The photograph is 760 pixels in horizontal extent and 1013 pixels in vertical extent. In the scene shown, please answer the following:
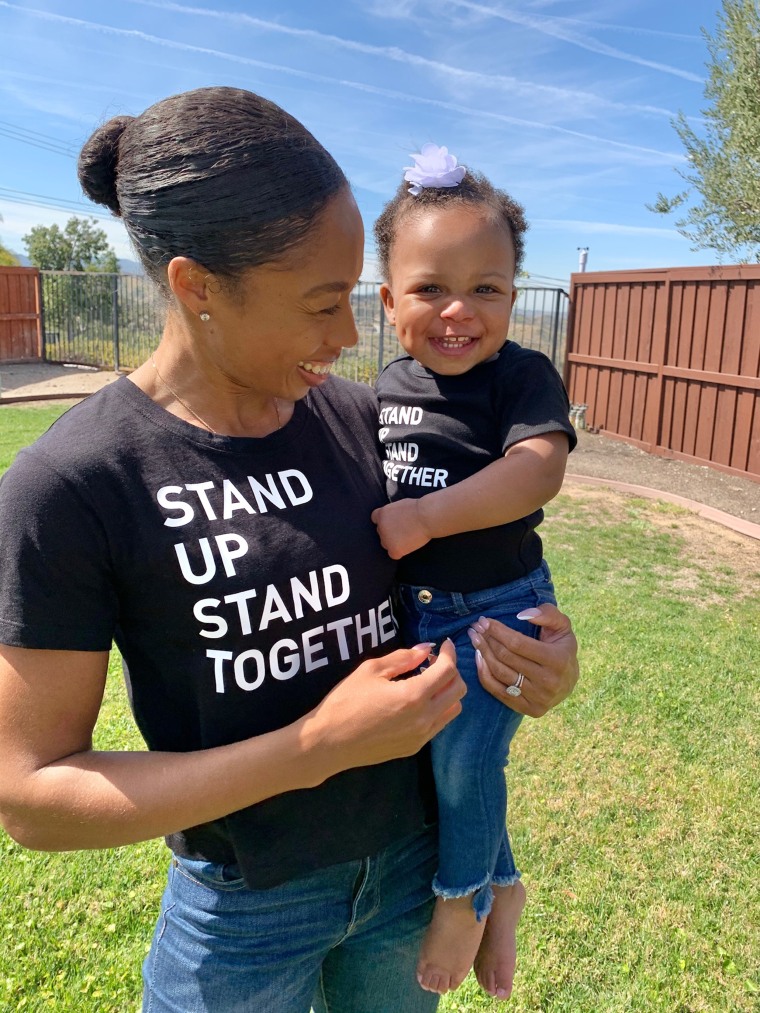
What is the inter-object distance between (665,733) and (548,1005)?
6.76 feet

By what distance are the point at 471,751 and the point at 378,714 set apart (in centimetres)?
56

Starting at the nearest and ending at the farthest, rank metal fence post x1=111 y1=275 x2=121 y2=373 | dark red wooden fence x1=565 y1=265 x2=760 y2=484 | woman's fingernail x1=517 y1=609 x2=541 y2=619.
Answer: woman's fingernail x1=517 y1=609 x2=541 y2=619, dark red wooden fence x1=565 y1=265 x2=760 y2=484, metal fence post x1=111 y1=275 x2=121 y2=373

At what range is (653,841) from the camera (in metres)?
3.59

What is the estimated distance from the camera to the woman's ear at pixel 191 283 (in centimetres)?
130

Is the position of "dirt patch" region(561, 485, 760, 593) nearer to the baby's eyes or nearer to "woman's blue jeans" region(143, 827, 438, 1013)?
the baby's eyes

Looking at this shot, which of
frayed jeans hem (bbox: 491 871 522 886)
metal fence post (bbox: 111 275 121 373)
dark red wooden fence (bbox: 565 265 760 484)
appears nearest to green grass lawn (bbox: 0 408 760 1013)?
frayed jeans hem (bbox: 491 871 522 886)

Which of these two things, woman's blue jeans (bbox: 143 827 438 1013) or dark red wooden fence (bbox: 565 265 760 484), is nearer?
woman's blue jeans (bbox: 143 827 438 1013)

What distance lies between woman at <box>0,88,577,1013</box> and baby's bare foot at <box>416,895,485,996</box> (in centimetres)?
21

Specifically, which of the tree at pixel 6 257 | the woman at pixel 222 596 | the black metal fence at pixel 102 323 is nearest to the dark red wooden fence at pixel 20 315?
the black metal fence at pixel 102 323

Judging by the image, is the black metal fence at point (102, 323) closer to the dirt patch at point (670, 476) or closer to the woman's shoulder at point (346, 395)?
the dirt patch at point (670, 476)

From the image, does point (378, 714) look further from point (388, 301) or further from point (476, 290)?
point (388, 301)

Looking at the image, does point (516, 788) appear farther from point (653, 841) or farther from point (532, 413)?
point (532, 413)

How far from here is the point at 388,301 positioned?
86.0 inches

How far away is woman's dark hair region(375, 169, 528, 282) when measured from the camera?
6.50ft
